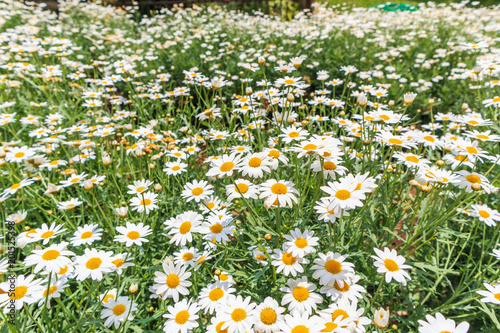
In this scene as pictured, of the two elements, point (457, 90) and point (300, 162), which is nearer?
point (300, 162)

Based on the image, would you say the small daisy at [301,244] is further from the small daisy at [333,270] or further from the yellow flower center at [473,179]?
the yellow flower center at [473,179]

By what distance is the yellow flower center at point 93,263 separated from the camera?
1.56m

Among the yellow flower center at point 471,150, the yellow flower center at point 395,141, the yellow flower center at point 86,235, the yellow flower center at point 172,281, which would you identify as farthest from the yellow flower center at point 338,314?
the yellow flower center at point 86,235

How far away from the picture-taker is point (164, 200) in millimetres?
2598

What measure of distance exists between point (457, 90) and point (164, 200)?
4.95 m

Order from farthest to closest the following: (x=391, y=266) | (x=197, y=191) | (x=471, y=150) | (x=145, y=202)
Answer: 1. (x=145, y=202)
2. (x=197, y=191)
3. (x=471, y=150)
4. (x=391, y=266)

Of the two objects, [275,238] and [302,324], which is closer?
[302,324]

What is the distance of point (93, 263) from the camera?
1582 mm

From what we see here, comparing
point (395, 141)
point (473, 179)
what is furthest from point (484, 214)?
point (395, 141)

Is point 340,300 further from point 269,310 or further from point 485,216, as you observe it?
point 485,216

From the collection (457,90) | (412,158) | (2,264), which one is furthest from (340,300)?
(457,90)

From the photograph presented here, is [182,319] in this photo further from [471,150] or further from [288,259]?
[471,150]

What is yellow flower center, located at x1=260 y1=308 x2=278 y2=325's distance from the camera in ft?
4.65

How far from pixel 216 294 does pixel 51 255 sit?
0.92 meters
